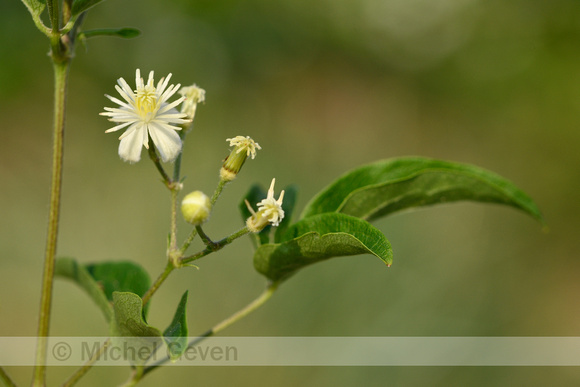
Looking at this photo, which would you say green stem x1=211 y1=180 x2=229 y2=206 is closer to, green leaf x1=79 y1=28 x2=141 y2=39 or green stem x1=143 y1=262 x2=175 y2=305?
green stem x1=143 y1=262 x2=175 y2=305

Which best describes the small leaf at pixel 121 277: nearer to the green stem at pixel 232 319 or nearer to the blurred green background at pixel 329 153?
the green stem at pixel 232 319

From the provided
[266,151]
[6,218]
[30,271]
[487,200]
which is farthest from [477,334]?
[6,218]

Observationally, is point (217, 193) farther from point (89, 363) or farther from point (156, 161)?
point (89, 363)

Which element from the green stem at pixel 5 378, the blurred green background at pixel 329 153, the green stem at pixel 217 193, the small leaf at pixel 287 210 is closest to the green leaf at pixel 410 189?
the small leaf at pixel 287 210

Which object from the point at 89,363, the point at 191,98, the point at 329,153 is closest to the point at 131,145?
the point at 191,98

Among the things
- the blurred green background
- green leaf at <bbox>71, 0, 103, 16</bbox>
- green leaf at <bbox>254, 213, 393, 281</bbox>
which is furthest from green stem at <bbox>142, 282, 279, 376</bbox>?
the blurred green background

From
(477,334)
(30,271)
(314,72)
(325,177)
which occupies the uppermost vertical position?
(314,72)

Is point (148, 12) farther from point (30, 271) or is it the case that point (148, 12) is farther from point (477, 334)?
point (477, 334)
